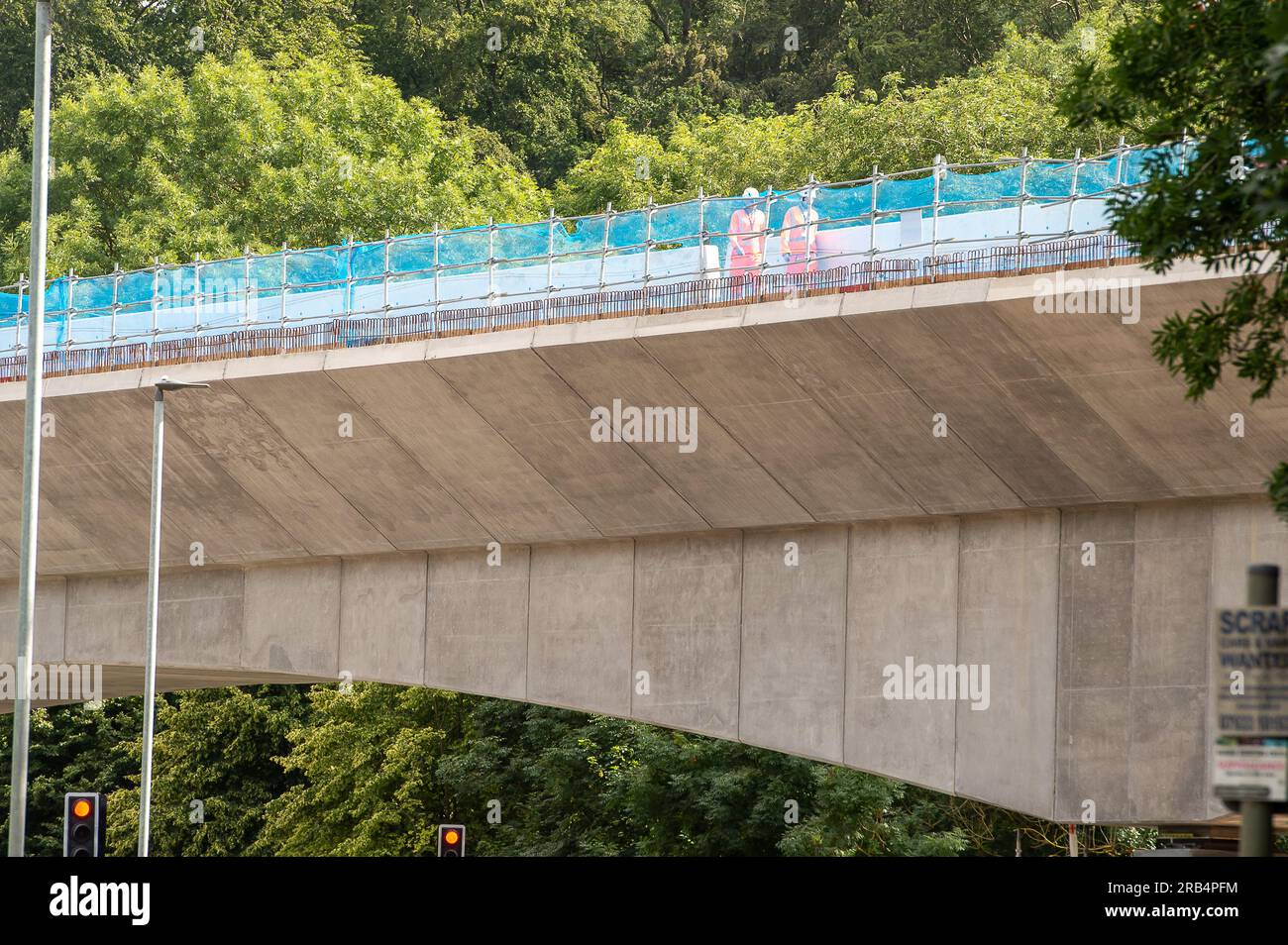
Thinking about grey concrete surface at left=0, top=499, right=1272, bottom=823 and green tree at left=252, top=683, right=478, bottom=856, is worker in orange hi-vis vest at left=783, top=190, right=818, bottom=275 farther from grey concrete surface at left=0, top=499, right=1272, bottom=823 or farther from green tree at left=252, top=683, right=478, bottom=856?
green tree at left=252, top=683, right=478, bottom=856

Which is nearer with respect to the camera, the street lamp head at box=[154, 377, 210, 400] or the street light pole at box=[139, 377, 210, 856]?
the street lamp head at box=[154, 377, 210, 400]

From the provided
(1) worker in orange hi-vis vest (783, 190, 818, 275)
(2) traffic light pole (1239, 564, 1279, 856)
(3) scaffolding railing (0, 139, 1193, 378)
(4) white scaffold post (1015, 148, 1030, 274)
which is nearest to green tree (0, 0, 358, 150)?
(3) scaffolding railing (0, 139, 1193, 378)

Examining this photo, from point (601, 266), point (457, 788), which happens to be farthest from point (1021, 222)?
point (457, 788)

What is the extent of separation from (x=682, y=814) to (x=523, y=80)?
32.8 metres

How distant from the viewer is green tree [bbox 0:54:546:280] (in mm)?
52688

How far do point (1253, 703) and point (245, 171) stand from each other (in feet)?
162

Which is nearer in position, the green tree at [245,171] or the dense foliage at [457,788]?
the dense foliage at [457,788]

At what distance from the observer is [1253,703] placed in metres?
8.08

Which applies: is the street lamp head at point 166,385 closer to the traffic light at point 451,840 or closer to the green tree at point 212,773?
the traffic light at point 451,840

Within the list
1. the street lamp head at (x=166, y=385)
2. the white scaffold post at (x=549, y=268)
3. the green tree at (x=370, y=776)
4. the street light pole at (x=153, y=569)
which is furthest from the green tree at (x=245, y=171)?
the white scaffold post at (x=549, y=268)

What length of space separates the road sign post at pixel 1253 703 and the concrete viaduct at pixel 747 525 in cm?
952

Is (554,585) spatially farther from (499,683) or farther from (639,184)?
(639,184)

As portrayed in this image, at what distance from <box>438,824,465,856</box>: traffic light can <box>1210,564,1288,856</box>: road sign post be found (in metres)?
14.1

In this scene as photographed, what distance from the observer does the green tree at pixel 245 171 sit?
173 ft
